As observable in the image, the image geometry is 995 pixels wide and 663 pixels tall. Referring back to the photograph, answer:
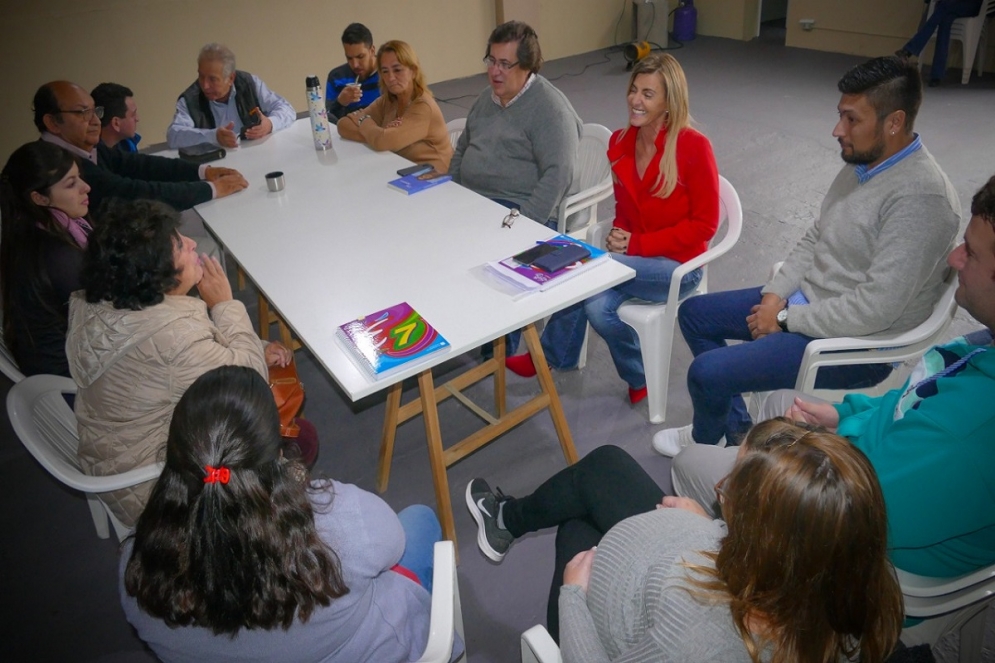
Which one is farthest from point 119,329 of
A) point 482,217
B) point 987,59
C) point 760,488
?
point 987,59

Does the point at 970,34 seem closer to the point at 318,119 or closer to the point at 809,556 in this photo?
the point at 318,119

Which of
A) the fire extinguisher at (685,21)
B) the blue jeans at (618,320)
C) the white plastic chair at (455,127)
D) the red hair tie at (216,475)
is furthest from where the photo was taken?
the fire extinguisher at (685,21)

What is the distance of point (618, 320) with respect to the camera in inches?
100

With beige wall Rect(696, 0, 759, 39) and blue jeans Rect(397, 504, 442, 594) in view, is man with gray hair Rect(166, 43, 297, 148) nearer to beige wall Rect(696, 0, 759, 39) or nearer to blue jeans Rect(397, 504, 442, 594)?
blue jeans Rect(397, 504, 442, 594)

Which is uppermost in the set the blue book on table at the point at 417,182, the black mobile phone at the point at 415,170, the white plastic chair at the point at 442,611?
the black mobile phone at the point at 415,170

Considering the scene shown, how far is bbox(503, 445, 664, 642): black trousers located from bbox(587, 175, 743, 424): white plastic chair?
0.78 metres

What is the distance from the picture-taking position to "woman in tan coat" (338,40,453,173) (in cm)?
299

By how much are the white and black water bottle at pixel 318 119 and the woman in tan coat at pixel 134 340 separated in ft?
5.04

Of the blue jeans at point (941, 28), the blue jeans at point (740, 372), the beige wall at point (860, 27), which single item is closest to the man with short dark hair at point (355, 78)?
the blue jeans at point (740, 372)

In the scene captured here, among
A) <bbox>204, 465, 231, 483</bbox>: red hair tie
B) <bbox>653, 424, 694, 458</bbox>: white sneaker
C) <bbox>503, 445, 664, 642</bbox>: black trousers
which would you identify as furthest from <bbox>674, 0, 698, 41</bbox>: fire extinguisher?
<bbox>204, 465, 231, 483</bbox>: red hair tie

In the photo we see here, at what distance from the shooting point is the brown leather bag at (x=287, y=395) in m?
2.05

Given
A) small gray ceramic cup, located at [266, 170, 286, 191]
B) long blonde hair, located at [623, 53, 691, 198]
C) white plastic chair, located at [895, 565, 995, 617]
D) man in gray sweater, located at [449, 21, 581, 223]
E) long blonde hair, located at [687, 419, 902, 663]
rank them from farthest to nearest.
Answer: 1. small gray ceramic cup, located at [266, 170, 286, 191]
2. man in gray sweater, located at [449, 21, 581, 223]
3. long blonde hair, located at [623, 53, 691, 198]
4. white plastic chair, located at [895, 565, 995, 617]
5. long blonde hair, located at [687, 419, 902, 663]

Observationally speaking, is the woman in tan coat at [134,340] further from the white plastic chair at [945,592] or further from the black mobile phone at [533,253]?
the white plastic chair at [945,592]

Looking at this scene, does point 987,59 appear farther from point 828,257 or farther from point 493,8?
point 828,257
